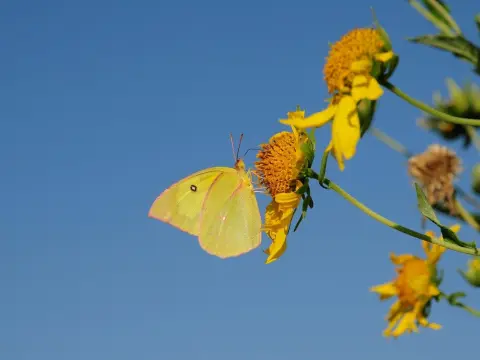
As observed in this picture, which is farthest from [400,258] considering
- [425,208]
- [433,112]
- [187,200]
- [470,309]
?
[433,112]

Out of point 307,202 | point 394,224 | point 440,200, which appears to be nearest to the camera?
point 394,224

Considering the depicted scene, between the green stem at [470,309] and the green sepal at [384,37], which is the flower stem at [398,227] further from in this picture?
the green stem at [470,309]

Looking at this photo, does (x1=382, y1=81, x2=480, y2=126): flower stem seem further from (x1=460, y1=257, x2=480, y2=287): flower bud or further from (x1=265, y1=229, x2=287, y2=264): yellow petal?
(x1=460, y1=257, x2=480, y2=287): flower bud

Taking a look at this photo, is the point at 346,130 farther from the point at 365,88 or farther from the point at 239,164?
the point at 239,164

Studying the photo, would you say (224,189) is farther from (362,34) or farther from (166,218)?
(362,34)

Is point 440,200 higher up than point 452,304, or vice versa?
point 440,200

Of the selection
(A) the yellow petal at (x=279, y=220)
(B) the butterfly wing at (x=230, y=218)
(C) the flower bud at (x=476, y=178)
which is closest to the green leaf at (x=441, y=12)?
Answer: (A) the yellow petal at (x=279, y=220)

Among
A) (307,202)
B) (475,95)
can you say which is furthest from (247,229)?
(475,95)
